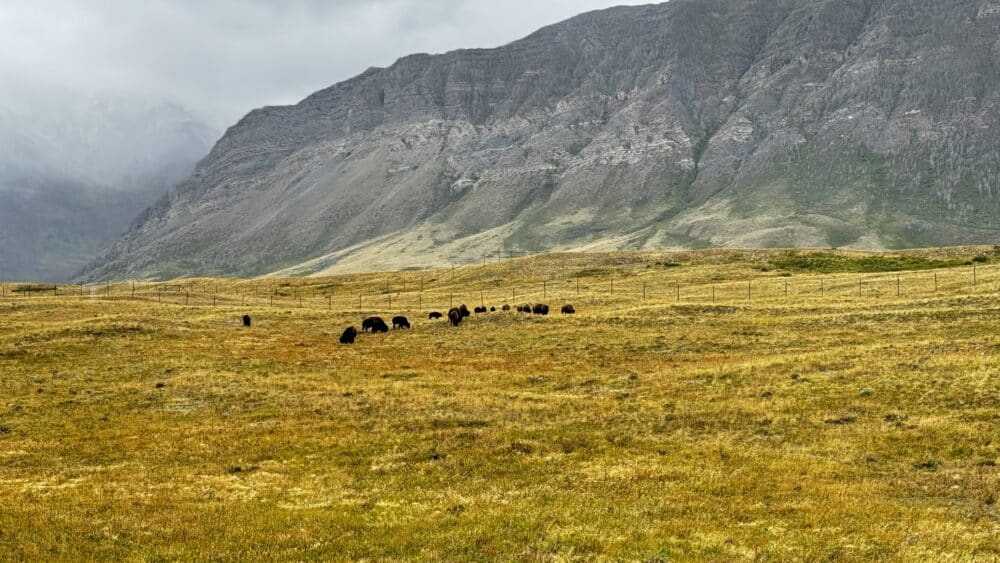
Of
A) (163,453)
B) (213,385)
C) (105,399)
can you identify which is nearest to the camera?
(163,453)

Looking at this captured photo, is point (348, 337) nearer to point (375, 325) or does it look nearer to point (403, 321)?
point (375, 325)

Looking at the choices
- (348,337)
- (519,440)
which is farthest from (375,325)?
(519,440)

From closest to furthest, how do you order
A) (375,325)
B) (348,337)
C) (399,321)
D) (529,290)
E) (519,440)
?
(519,440) < (348,337) < (375,325) < (399,321) < (529,290)

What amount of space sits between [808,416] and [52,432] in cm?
3028

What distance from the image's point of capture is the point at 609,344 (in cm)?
4775

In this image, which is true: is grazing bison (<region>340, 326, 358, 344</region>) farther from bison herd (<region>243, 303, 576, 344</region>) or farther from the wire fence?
the wire fence

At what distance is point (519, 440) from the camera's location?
2466 centimetres

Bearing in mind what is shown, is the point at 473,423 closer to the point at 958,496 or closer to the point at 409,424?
the point at 409,424

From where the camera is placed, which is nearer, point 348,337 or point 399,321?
point 348,337

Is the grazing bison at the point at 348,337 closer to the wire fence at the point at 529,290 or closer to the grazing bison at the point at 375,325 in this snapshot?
the grazing bison at the point at 375,325

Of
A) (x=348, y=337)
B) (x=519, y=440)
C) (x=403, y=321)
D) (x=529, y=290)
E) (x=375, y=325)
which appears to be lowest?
(x=519, y=440)

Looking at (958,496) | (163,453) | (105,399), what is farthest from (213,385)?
(958,496)

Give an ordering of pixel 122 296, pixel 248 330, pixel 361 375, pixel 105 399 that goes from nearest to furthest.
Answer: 1. pixel 105 399
2. pixel 361 375
3. pixel 248 330
4. pixel 122 296

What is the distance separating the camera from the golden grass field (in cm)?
1599
